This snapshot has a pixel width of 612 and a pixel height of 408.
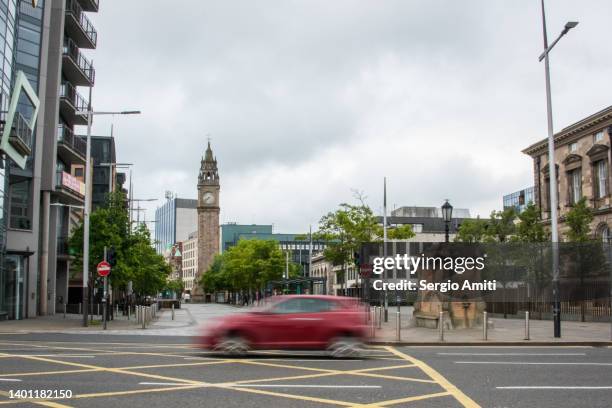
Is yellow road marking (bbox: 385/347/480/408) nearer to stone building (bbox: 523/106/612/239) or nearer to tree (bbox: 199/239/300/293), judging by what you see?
stone building (bbox: 523/106/612/239)

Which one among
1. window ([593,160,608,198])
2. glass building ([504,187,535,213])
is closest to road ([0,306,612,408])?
window ([593,160,608,198])

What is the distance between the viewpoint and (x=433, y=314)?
29.1 meters

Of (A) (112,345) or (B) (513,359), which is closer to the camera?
(B) (513,359)

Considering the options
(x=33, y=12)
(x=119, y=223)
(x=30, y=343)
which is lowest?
(x=30, y=343)

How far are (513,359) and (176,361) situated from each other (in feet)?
24.9

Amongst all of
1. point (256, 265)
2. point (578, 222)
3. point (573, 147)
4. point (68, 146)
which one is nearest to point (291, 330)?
point (578, 222)

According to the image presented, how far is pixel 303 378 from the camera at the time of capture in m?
12.3

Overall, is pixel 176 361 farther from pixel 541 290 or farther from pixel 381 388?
pixel 541 290

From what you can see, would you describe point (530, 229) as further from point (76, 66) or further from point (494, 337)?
point (76, 66)

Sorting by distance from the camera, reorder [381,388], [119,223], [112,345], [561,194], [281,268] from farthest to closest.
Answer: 1. [281,268]
2. [561,194]
3. [119,223]
4. [112,345]
5. [381,388]

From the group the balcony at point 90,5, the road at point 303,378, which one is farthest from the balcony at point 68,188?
the road at point 303,378

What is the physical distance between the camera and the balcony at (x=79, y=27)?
49062mm

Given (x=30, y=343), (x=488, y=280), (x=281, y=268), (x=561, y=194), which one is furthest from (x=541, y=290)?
(x=281, y=268)

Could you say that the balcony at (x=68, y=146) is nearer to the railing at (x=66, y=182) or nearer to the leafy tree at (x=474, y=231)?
the railing at (x=66, y=182)
